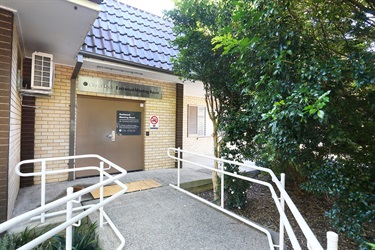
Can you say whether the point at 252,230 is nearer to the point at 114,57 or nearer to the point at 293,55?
the point at 293,55

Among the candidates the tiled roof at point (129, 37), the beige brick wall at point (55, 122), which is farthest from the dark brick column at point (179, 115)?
the beige brick wall at point (55, 122)

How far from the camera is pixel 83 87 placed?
4.81 metres

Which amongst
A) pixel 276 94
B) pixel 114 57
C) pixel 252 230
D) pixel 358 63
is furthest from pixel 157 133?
pixel 358 63

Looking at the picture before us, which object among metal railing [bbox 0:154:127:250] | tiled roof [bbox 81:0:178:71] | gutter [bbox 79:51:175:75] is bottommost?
metal railing [bbox 0:154:127:250]

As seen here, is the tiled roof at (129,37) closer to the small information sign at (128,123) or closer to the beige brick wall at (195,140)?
the small information sign at (128,123)

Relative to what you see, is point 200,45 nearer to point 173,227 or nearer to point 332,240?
point 173,227

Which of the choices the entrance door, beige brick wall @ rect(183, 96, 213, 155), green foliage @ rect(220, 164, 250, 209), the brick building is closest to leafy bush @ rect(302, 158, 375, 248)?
green foliage @ rect(220, 164, 250, 209)

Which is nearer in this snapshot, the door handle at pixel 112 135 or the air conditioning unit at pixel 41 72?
the air conditioning unit at pixel 41 72

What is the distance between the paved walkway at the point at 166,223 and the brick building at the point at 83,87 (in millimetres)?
1170

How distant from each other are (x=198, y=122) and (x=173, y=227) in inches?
254

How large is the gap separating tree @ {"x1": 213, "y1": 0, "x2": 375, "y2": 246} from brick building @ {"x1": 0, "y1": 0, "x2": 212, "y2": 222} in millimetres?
2233

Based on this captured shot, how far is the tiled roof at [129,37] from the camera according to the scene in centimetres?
452

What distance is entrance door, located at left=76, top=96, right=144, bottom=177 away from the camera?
4929mm

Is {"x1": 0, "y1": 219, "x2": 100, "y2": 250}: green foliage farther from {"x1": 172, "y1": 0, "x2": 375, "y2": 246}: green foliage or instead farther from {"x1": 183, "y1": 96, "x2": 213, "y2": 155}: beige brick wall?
{"x1": 183, "y1": 96, "x2": 213, "y2": 155}: beige brick wall
